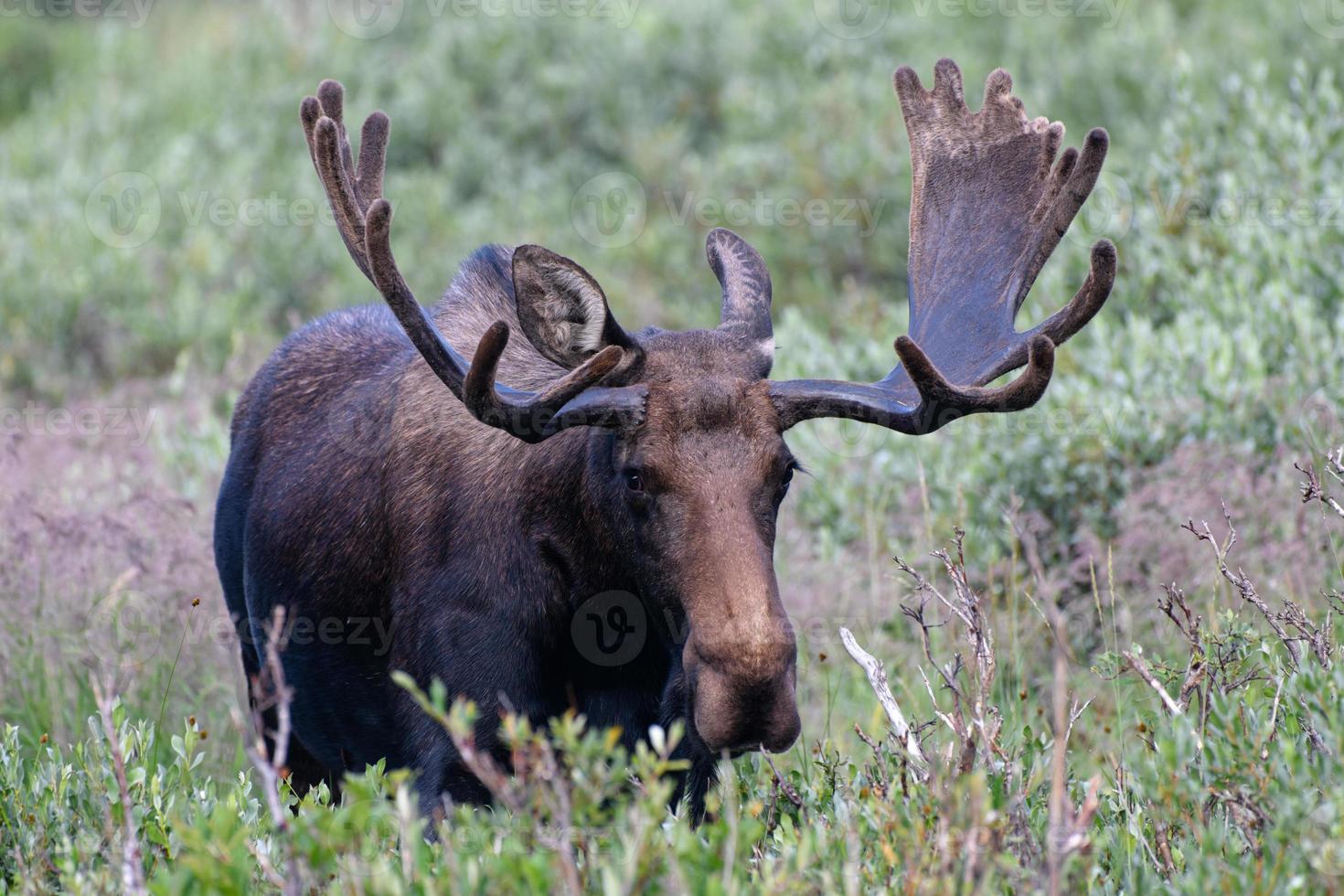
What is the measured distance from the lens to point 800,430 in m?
8.23

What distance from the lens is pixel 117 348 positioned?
34.3ft

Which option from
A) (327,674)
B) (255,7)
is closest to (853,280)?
(327,674)

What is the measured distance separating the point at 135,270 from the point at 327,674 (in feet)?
24.4
